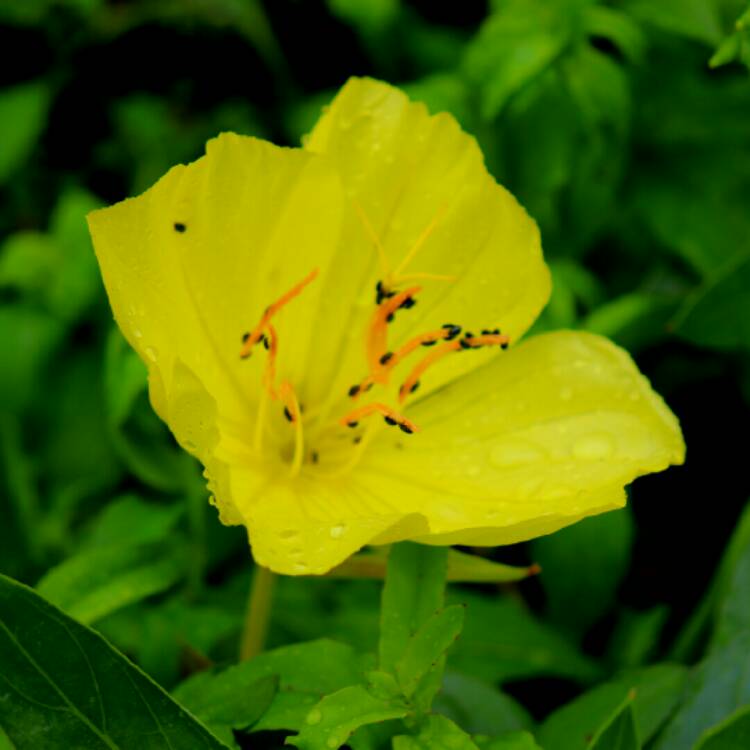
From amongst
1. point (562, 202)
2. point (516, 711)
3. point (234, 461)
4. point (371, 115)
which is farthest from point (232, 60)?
point (516, 711)

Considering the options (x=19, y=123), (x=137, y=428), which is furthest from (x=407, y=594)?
(x=19, y=123)

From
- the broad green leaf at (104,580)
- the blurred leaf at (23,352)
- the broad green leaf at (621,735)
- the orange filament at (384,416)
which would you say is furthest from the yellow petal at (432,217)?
the blurred leaf at (23,352)

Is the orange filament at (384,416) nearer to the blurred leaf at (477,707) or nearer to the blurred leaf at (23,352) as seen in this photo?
the blurred leaf at (477,707)

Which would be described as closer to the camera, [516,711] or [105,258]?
[105,258]

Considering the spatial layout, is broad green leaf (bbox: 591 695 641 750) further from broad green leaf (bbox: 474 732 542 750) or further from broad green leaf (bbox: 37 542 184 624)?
broad green leaf (bbox: 37 542 184 624)

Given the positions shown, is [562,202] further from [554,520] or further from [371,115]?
[554,520]

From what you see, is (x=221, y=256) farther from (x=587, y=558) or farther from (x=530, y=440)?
(x=587, y=558)

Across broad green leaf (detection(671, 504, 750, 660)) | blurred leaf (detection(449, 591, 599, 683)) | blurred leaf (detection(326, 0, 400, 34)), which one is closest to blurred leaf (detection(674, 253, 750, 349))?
broad green leaf (detection(671, 504, 750, 660))
